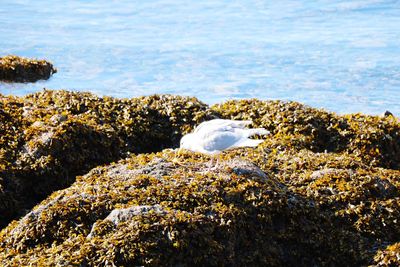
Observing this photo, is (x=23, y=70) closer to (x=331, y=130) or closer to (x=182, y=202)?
(x=331, y=130)

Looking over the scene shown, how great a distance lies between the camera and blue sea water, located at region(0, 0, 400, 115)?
12109 mm

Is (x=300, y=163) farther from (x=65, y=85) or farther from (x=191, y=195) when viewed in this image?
(x=65, y=85)

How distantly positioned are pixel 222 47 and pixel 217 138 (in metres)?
10.3

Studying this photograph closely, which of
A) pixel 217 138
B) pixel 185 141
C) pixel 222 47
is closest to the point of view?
pixel 217 138

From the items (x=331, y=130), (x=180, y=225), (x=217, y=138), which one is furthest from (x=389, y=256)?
(x=331, y=130)

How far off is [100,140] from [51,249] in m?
1.36

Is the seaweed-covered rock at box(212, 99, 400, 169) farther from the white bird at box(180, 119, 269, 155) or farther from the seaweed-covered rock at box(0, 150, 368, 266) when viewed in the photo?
the seaweed-covered rock at box(0, 150, 368, 266)

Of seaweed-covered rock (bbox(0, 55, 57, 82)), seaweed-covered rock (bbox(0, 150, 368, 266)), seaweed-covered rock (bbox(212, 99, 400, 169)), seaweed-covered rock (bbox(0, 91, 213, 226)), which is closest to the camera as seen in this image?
seaweed-covered rock (bbox(0, 150, 368, 266))

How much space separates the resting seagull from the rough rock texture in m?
0.15

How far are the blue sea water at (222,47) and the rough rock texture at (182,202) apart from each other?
7.42 metres

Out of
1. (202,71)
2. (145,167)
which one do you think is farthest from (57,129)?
(202,71)

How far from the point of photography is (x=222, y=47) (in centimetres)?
1439

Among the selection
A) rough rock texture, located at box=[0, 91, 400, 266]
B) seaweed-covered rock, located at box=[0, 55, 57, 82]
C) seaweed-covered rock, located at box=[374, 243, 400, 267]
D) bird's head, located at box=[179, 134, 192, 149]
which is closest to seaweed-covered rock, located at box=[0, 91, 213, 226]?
rough rock texture, located at box=[0, 91, 400, 266]

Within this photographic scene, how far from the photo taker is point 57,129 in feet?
13.4
